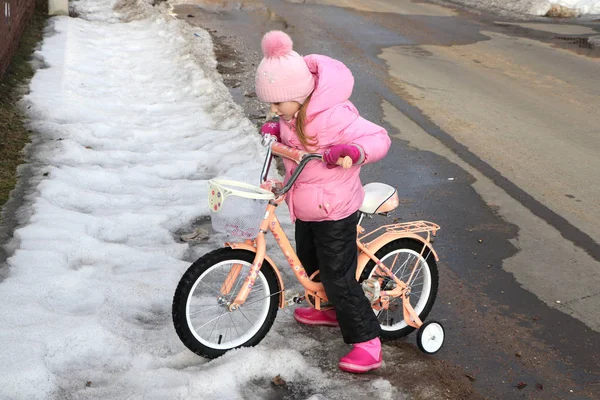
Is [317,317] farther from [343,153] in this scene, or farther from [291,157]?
[343,153]

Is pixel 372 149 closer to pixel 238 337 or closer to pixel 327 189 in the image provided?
pixel 327 189

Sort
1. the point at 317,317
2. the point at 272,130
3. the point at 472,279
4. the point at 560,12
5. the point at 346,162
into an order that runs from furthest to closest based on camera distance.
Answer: the point at 560,12 → the point at 472,279 → the point at 317,317 → the point at 272,130 → the point at 346,162

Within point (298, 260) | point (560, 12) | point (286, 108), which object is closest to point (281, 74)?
point (286, 108)

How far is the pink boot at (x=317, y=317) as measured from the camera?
14.7 ft

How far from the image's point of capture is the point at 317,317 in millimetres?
4504

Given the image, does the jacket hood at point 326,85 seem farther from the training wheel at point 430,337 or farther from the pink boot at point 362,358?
the training wheel at point 430,337

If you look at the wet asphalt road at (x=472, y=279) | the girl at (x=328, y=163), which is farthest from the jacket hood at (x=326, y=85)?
the wet asphalt road at (x=472, y=279)

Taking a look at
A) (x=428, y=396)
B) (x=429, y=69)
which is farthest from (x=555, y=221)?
(x=429, y=69)

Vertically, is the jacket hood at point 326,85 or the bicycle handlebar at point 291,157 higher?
the jacket hood at point 326,85

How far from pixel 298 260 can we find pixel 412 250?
693mm

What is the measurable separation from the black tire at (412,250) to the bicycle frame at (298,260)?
25 mm

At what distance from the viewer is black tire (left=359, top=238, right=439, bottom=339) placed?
4.21m

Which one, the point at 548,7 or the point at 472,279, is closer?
the point at 472,279

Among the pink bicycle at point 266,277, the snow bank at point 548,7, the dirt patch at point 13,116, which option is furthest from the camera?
the snow bank at point 548,7
